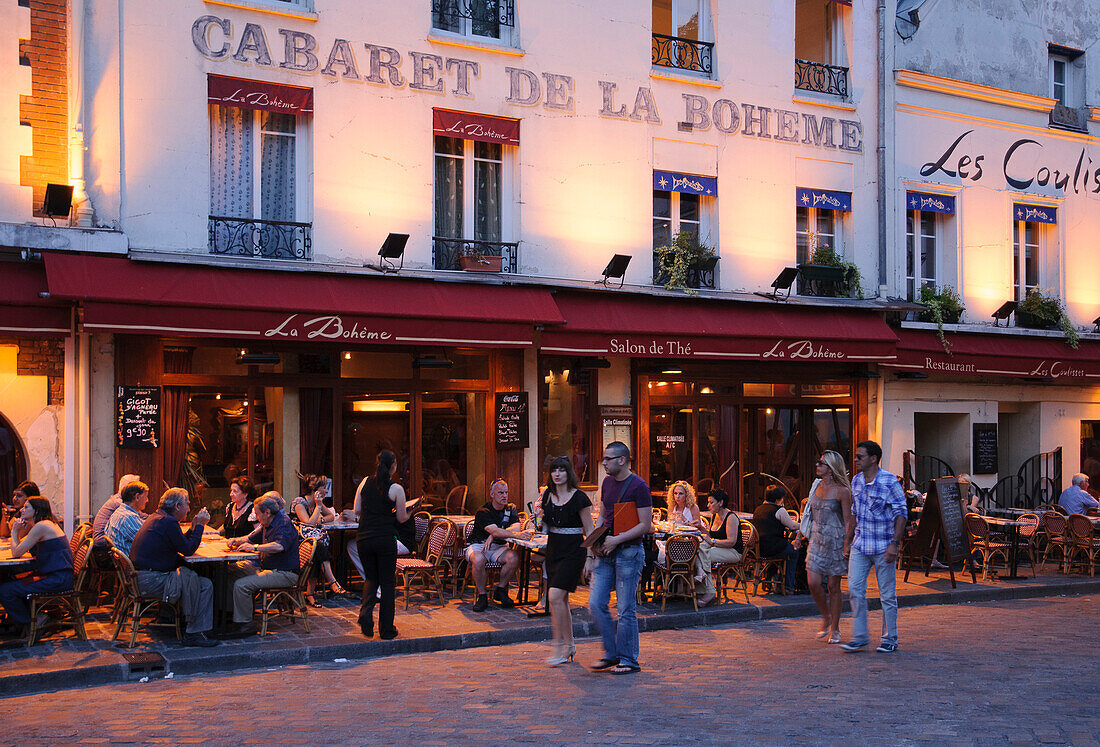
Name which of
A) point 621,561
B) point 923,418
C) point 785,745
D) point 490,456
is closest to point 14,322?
point 490,456

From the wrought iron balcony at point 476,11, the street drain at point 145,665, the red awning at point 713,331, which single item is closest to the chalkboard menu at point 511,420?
the red awning at point 713,331

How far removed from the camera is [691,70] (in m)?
15.0

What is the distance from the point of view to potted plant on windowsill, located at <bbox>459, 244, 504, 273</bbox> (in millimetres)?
12992

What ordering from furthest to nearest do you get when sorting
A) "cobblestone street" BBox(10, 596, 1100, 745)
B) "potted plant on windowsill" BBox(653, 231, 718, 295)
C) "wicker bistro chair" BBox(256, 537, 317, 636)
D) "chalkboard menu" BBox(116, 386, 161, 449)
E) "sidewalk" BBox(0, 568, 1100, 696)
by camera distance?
"potted plant on windowsill" BBox(653, 231, 718, 295) → "chalkboard menu" BBox(116, 386, 161, 449) → "wicker bistro chair" BBox(256, 537, 317, 636) → "sidewalk" BBox(0, 568, 1100, 696) → "cobblestone street" BBox(10, 596, 1100, 745)

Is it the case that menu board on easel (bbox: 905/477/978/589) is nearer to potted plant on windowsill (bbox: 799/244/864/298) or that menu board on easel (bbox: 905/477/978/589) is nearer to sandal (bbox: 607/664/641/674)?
potted plant on windowsill (bbox: 799/244/864/298)

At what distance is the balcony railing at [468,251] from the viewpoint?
42.9ft

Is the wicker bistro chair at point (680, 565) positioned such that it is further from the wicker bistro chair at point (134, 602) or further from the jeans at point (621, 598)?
the wicker bistro chair at point (134, 602)

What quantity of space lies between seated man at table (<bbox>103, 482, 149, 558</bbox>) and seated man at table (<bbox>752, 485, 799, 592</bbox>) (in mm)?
6252

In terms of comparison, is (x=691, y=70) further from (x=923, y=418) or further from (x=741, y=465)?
(x=923, y=418)

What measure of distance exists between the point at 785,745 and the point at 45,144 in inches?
370

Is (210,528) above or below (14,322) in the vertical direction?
below

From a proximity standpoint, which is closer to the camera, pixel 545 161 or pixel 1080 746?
pixel 1080 746

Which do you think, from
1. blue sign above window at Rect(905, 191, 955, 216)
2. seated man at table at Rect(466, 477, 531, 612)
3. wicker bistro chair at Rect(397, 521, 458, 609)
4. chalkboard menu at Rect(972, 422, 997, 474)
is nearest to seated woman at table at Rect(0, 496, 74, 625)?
wicker bistro chair at Rect(397, 521, 458, 609)

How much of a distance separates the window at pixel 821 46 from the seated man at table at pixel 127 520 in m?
11.3
